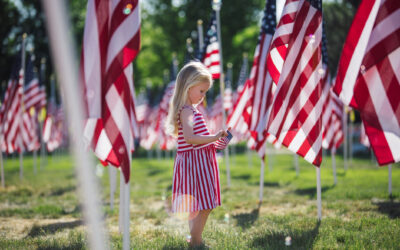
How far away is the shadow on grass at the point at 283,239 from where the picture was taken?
3.89 m

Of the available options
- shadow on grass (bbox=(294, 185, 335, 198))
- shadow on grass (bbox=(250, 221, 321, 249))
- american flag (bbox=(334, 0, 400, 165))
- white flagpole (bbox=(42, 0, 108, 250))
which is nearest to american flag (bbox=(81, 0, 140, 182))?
white flagpole (bbox=(42, 0, 108, 250))

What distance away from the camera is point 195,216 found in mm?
3908

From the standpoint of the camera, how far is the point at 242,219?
17.8 feet

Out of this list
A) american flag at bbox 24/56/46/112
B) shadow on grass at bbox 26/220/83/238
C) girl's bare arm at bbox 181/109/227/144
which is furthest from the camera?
american flag at bbox 24/56/46/112

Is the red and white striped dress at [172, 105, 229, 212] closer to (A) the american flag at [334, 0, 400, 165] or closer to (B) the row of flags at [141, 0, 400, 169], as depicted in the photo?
(B) the row of flags at [141, 0, 400, 169]

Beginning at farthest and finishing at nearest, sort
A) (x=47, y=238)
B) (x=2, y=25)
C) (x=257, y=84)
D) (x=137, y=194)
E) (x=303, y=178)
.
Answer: (x=2, y=25)
(x=303, y=178)
(x=137, y=194)
(x=257, y=84)
(x=47, y=238)

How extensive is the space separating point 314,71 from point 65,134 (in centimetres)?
2241

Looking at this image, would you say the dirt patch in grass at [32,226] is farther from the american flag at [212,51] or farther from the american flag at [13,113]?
the american flag at [13,113]

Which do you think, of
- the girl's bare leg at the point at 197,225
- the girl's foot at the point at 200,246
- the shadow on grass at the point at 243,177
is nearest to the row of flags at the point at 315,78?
the girl's bare leg at the point at 197,225

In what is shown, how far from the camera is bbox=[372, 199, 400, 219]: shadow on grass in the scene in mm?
5382

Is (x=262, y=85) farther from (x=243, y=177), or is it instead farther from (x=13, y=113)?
(x=13, y=113)

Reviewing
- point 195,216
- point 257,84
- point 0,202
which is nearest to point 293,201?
point 257,84

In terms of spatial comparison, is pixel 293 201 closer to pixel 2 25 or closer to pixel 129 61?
pixel 129 61

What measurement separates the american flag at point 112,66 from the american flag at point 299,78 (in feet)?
6.79
